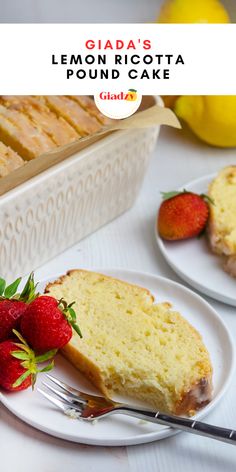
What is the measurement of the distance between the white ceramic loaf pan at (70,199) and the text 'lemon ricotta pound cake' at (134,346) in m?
0.15

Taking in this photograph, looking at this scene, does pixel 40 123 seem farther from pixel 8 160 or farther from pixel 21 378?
pixel 21 378

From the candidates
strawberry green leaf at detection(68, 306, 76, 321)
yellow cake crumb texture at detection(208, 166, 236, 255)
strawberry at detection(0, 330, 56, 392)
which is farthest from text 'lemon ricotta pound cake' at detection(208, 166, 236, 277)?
strawberry at detection(0, 330, 56, 392)

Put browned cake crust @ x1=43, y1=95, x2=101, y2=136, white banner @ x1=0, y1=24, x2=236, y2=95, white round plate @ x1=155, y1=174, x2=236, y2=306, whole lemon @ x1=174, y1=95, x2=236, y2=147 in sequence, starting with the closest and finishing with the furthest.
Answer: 1. white round plate @ x1=155, y1=174, x2=236, y2=306
2. browned cake crust @ x1=43, y1=95, x2=101, y2=136
3. white banner @ x1=0, y1=24, x2=236, y2=95
4. whole lemon @ x1=174, y1=95, x2=236, y2=147

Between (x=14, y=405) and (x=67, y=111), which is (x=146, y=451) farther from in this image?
(x=67, y=111)

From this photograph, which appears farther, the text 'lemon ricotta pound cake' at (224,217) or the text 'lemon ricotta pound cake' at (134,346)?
the text 'lemon ricotta pound cake' at (224,217)

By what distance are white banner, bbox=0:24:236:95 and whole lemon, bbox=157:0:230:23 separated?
0.08ft

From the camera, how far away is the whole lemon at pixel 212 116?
8.25 ft

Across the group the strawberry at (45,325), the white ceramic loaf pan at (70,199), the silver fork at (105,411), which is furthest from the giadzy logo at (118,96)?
the silver fork at (105,411)

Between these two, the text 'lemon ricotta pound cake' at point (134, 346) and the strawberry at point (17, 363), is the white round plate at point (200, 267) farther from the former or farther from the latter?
the strawberry at point (17, 363)

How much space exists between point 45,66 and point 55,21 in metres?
0.77

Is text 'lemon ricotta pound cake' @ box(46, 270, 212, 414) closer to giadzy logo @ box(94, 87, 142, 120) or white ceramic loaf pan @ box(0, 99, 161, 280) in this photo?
white ceramic loaf pan @ box(0, 99, 161, 280)

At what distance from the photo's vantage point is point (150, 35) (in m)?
2.56

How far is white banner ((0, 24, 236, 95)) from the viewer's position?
2236 millimetres

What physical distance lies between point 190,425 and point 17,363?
37cm
